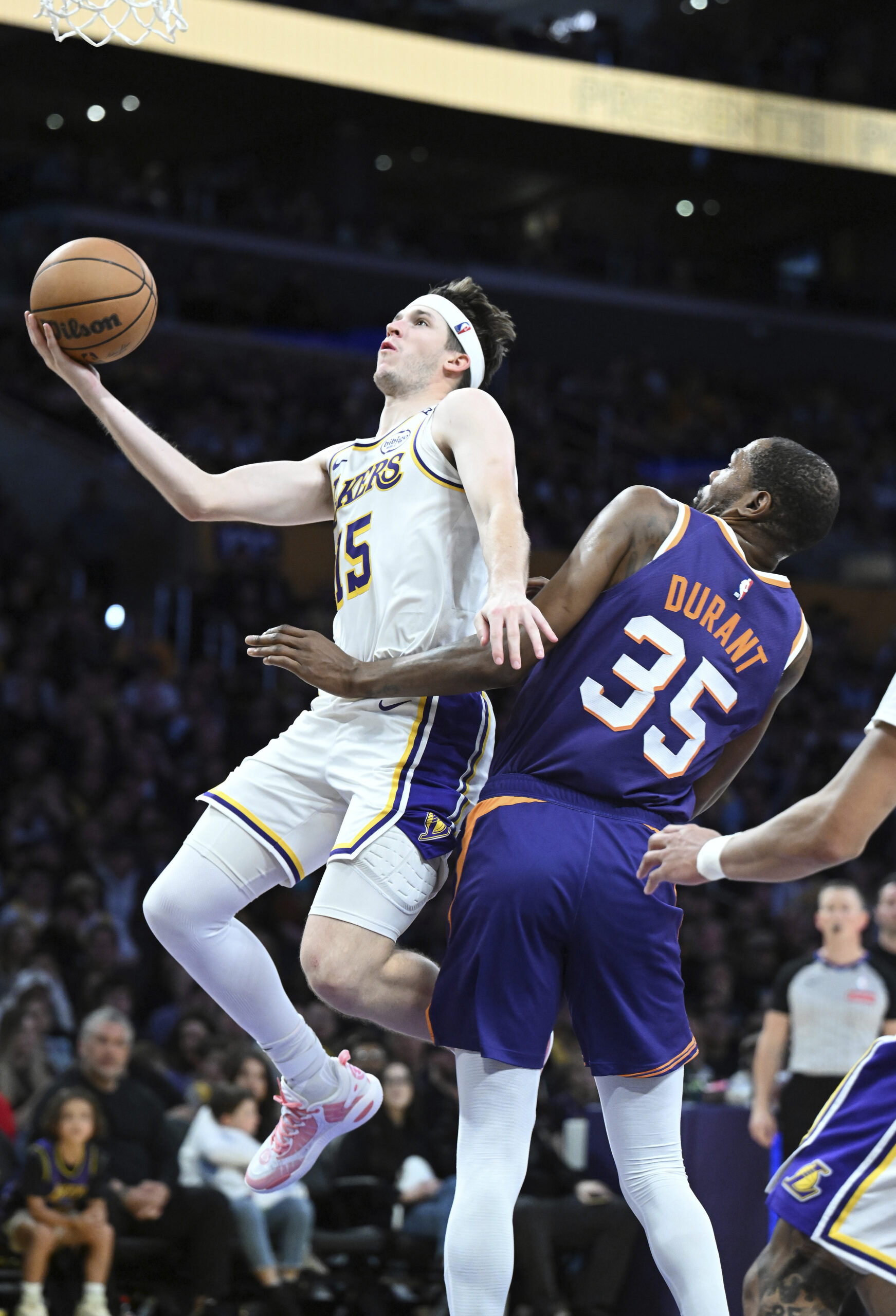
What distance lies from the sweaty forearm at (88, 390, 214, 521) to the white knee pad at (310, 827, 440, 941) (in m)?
1.16

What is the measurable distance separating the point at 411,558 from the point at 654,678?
2.39ft

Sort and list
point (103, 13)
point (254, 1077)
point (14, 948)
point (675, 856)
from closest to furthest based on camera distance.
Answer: point (675, 856)
point (103, 13)
point (254, 1077)
point (14, 948)

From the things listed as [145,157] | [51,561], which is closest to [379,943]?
[51,561]

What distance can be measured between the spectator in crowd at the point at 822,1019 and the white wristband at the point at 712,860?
424 centimetres

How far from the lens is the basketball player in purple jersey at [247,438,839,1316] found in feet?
11.8

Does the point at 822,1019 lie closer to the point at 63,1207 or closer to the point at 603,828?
the point at 63,1207

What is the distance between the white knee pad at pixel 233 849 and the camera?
3.98 m

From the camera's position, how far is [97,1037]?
7141 mm

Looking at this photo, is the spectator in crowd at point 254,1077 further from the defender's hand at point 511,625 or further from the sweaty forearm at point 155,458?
the defender's hand at point 511,625

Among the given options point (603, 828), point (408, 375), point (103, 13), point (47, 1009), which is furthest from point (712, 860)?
point (47, 1009)

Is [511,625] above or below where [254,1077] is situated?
above

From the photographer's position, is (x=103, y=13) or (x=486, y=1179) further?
(x=103, y=13)

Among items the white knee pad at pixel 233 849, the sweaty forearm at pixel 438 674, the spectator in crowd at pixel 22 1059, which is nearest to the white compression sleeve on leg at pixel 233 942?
the white knee pad at pixel 233 849

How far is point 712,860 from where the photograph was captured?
3.18 m
